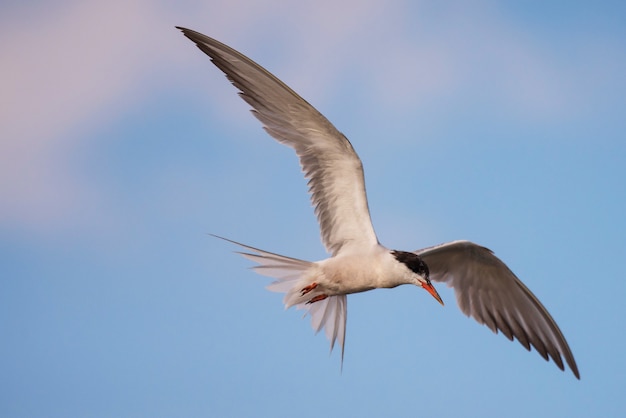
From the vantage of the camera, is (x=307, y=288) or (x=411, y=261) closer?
(x=411, y=261)

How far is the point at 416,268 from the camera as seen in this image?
6.77 metres

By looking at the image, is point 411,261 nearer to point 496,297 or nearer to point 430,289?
point 430,289

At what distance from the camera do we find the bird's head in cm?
675

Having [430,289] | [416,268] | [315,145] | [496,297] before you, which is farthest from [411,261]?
[496,297]

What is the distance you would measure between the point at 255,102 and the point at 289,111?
32cm

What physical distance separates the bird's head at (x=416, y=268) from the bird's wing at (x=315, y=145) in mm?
386

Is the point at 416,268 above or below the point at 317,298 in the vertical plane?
above

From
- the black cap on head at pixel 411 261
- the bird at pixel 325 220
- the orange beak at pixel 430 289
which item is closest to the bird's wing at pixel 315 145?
the bird at pixel 325 220

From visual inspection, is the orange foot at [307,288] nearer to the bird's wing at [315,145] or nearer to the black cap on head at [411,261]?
the bird's wing at [315,145]

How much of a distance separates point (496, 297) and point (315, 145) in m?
2.84

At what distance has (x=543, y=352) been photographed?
8039mm

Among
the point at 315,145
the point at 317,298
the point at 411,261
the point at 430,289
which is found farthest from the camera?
the point at 317,298

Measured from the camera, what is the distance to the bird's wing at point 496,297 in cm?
808

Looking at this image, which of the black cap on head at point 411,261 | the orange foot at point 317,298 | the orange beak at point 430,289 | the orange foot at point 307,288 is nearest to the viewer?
the black cap on head at point 411,261
